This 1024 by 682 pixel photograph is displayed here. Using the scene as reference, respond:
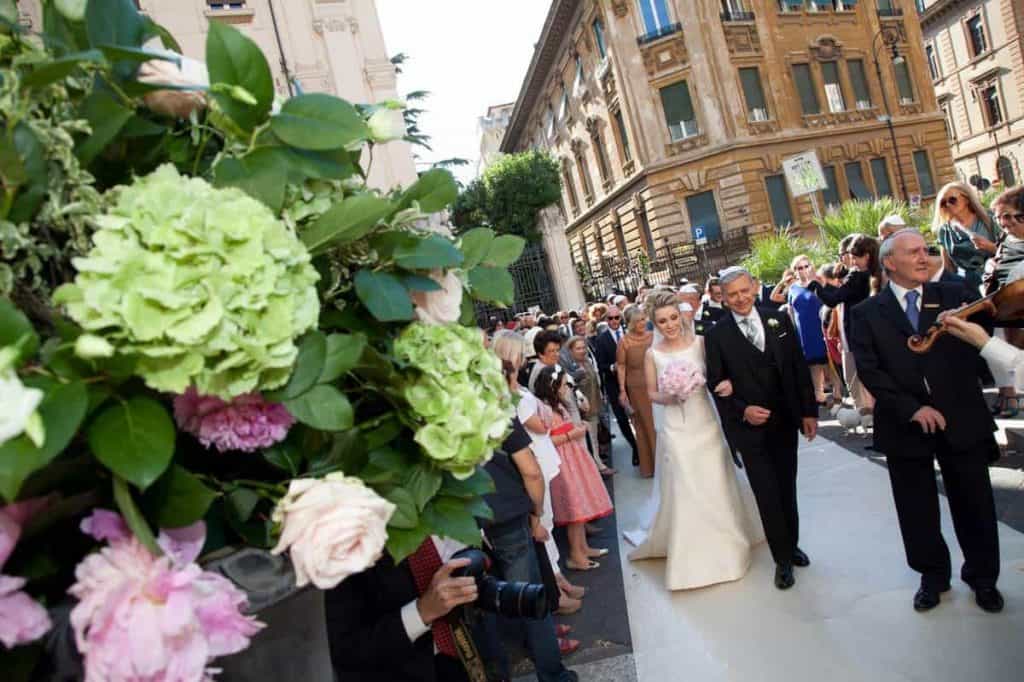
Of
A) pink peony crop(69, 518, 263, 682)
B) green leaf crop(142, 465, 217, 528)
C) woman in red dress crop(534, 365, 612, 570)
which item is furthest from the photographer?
woman in red dress crop(534, 365, 612, 570)

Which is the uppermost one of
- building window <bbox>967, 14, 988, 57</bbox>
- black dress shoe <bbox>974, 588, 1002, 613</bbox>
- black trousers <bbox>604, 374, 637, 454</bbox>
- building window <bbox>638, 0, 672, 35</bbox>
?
building window <bbox>638, 0, 672, 35</bbox>

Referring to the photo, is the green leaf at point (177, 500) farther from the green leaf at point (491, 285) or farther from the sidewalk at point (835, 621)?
the sidewalk at point (835, 621)

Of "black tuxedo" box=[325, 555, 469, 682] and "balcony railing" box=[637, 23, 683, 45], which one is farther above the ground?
"balcony railing" box=[637, 23, 683, 45]

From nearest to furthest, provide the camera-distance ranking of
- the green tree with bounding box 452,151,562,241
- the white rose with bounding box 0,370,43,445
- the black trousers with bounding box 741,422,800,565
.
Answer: the white rose with bounding box 0,370,43,445, the black trousers with bounding box 741,422,800,565, the green tree with bounding box 452,151,562,241

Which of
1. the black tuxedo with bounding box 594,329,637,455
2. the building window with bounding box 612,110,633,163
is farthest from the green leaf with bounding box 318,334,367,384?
the building window with bounding box 612,110,633,163

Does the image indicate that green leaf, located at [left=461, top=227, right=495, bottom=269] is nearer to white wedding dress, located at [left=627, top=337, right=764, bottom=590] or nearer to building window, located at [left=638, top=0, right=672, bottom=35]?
white wedding dress, located at [left=627, top=337, right=764, bottom=590]

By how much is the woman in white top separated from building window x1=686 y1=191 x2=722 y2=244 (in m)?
23.3

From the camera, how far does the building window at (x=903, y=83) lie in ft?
95.2

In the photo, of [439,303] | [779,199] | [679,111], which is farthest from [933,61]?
[439,303]

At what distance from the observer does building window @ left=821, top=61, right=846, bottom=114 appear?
27812 mm

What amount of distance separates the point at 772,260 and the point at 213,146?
1301cm

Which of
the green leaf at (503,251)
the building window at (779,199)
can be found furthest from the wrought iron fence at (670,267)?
the green leaf at (503,251)

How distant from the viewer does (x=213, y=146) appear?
1.01 meters

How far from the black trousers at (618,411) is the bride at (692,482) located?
353 cm
